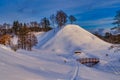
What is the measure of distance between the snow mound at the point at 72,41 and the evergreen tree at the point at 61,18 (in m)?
3.63

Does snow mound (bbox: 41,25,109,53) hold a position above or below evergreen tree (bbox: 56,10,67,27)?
below

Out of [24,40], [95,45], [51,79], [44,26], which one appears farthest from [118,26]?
[44,26]

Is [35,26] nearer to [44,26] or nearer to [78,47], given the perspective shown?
[44,26]

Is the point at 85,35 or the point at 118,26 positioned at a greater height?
the point at 118,26

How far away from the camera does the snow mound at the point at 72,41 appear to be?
404ft

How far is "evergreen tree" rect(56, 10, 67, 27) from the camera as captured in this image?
483ft

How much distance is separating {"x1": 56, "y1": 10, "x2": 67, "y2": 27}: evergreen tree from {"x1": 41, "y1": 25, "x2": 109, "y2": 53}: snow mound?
3630mm

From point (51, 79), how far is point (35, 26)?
175390 mm

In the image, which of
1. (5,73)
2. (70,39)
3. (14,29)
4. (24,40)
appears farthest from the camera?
(14,29)

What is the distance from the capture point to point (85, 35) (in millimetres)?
146625

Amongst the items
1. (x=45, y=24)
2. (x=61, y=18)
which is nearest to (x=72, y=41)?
(x=61, y=18)

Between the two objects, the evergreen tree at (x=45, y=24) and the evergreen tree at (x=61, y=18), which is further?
the evergreen tree at (x=45, y=24)

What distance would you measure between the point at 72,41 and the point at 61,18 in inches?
798

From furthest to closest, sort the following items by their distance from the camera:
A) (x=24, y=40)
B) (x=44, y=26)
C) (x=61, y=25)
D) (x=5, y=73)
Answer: (x=44, y=26), (x=61, y=25), (x=24, y=40), (x=5, y=73)
